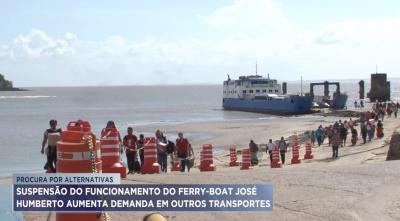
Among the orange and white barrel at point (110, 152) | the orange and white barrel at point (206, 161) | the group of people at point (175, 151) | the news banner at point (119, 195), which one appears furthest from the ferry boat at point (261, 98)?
the news banner at point (119, 195)

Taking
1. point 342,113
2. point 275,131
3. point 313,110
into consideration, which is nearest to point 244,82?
point 313,110

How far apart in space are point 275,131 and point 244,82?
35.1 metres

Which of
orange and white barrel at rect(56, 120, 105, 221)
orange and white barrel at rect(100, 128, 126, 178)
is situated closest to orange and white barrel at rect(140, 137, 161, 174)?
orange and white barrel at rect(100, 128, 126, 178)

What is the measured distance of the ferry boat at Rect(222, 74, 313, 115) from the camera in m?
71.8

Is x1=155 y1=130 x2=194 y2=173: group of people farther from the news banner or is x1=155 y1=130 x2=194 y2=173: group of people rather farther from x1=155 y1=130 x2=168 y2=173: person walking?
the news banner

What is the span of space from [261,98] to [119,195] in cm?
7013

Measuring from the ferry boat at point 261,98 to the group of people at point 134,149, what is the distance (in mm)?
55441

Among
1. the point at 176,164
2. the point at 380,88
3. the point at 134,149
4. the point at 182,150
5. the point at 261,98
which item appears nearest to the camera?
the point at 134,149

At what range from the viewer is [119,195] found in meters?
8.48

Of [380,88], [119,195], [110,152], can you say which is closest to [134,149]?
[110,152]

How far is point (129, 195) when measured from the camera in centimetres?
882

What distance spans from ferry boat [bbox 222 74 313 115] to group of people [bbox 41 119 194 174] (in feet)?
182

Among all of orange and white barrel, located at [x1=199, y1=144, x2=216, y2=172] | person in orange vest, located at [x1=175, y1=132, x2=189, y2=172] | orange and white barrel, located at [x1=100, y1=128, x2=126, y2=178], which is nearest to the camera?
orange and white barrel, located at [x1=100, y1=128, x2=126, y2=178]

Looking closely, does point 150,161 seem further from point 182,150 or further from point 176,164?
point 176,164
